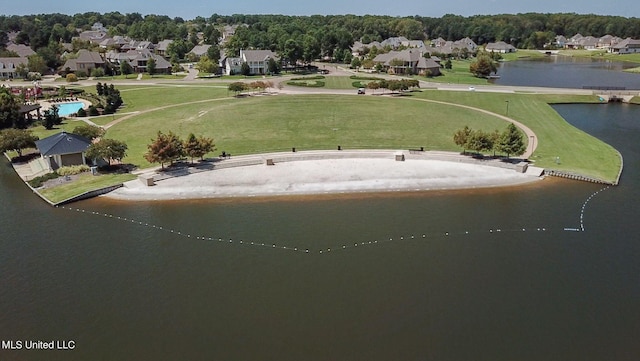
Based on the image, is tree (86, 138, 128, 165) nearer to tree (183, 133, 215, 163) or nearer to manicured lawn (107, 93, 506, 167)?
manicured lawn (107, 93, 506, 167)

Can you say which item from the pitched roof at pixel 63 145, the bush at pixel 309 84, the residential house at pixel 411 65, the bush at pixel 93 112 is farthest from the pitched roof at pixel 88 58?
the pitched roof at pixel 63 145

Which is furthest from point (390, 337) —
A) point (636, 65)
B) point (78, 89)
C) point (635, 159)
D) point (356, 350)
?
point (636, 65)

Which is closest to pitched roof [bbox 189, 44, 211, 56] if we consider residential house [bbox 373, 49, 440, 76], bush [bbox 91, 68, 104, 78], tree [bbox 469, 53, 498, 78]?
bush [bbox 91, 68, 104, 78]

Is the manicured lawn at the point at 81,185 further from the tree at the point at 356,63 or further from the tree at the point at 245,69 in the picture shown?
the tree at the point at 356,63

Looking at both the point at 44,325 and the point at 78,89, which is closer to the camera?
the point at 44,325

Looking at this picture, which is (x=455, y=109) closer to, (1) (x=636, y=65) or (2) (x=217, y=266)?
(2) (x=217, y=266)
